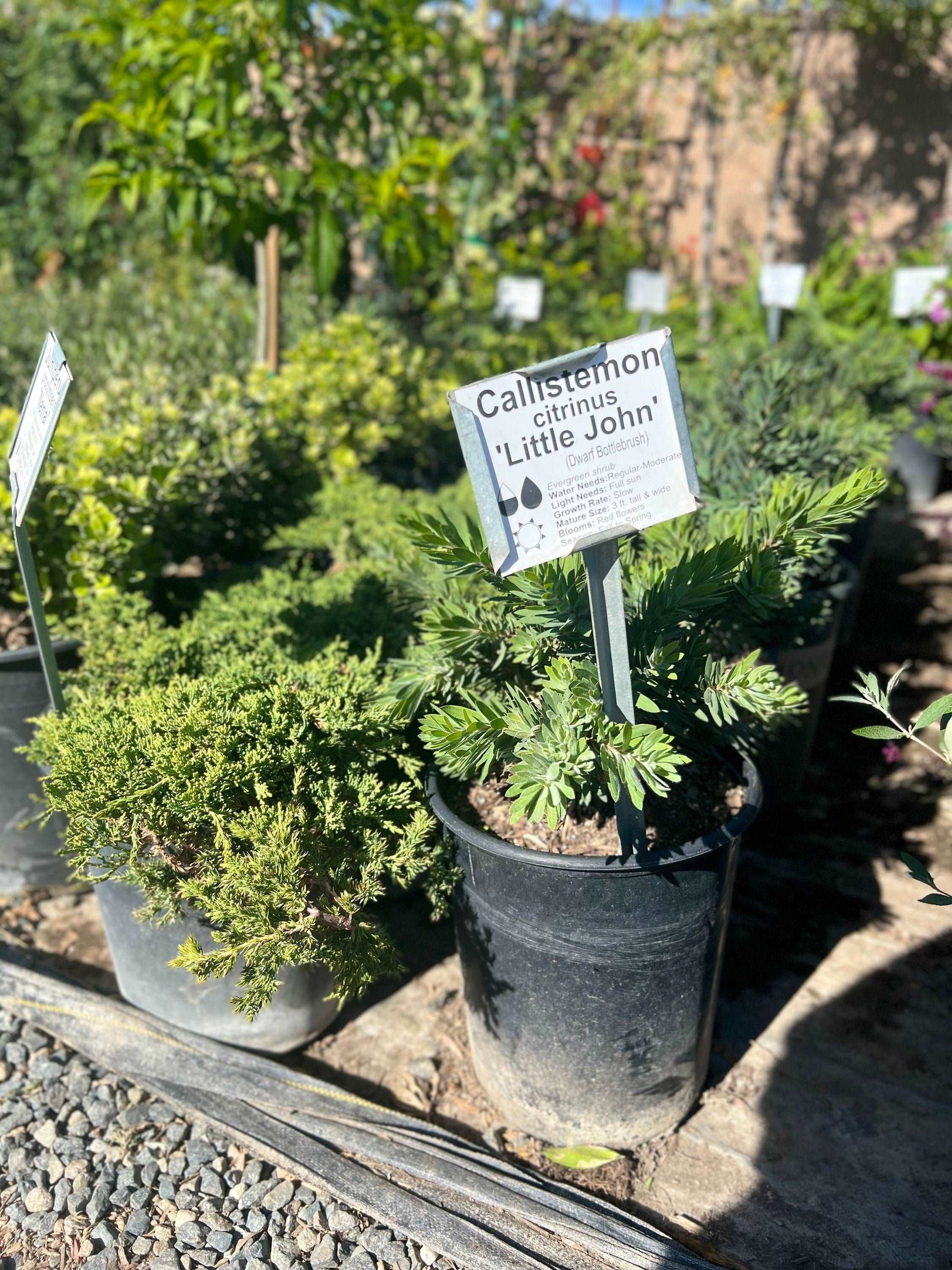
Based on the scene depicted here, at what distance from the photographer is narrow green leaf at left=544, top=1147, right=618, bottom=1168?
186 cm

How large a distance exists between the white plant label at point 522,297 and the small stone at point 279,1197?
433 centimetres

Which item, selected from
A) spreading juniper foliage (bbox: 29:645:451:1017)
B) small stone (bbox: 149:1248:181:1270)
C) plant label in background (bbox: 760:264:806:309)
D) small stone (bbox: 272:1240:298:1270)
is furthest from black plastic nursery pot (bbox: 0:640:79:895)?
plant label in background (bbox: 760:264:806:309)

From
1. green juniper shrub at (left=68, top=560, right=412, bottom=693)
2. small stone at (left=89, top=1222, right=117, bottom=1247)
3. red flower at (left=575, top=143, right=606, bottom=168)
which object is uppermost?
red flower at (left=575, top=143, right=606, bottom=168)

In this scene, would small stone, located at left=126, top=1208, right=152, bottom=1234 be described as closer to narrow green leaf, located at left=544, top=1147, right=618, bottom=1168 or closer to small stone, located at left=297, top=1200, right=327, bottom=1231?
small stone, located at left=297, top=1200, right=327, bottom=1231

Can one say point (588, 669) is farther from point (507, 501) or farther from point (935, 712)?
point (935, 712)

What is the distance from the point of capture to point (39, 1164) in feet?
6.04

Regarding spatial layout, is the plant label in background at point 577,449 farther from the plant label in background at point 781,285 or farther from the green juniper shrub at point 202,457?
the plant label in background at point 781,285

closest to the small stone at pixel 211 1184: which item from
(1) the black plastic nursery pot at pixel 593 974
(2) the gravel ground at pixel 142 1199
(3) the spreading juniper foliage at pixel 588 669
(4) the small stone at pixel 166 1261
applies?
(2) the gravel ground at pixel 142 1199

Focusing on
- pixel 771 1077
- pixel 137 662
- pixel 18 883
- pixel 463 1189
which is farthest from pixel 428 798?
pixel 18 883

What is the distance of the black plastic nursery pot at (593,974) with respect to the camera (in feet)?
5.48

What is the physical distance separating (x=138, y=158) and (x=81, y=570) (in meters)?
1.69

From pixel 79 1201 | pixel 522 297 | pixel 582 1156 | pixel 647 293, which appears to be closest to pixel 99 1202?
pixel 79 1201

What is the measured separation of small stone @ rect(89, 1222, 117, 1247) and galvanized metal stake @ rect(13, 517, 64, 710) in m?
1.01

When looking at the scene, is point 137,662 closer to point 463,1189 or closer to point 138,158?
point 463,1189
